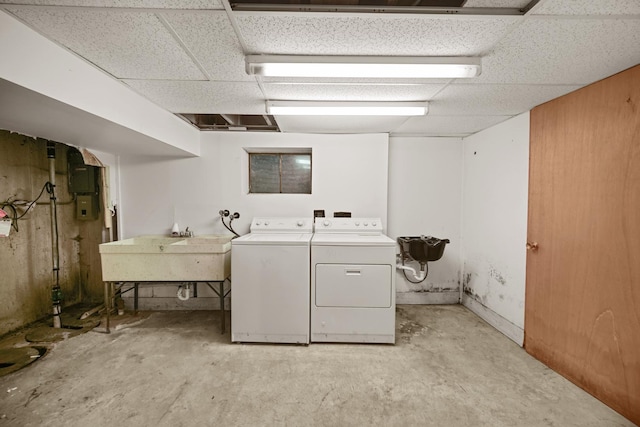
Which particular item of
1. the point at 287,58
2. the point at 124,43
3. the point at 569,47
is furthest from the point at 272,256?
the point at 569,47

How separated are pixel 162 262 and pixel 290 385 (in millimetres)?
1696

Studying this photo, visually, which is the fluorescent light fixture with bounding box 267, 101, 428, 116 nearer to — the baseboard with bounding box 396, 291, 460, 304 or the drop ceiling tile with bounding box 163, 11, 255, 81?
the drop ceiling tile with bounding box 163, 11, 255, 81

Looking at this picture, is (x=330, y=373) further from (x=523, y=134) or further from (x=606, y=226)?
(x=523, y=134)

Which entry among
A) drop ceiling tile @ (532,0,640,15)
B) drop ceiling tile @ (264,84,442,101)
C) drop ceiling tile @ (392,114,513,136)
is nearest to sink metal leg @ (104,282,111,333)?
drop ceiling tile @ (264,84,442,101)

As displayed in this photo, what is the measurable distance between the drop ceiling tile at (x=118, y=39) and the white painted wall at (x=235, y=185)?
4.96 ft

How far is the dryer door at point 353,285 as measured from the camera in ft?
7.88

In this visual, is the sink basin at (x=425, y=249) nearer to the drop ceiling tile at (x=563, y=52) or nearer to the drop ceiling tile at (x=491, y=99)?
the drop ceiling tile at (x=491, y=99)

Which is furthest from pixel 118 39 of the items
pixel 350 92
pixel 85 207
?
pixel 85 207

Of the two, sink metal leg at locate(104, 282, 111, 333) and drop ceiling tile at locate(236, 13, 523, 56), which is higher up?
drop ceiling tile at locate(236, 13, 523, 56)

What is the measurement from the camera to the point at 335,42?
1.35 m

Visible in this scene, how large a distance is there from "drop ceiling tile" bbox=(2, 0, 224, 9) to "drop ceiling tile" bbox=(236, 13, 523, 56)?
0.13 m

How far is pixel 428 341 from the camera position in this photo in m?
2.49

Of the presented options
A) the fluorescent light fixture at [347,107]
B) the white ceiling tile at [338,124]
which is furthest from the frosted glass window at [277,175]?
the fluorescent light fixture at [347,107]

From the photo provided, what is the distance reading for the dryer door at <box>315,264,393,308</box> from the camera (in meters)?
2.40
